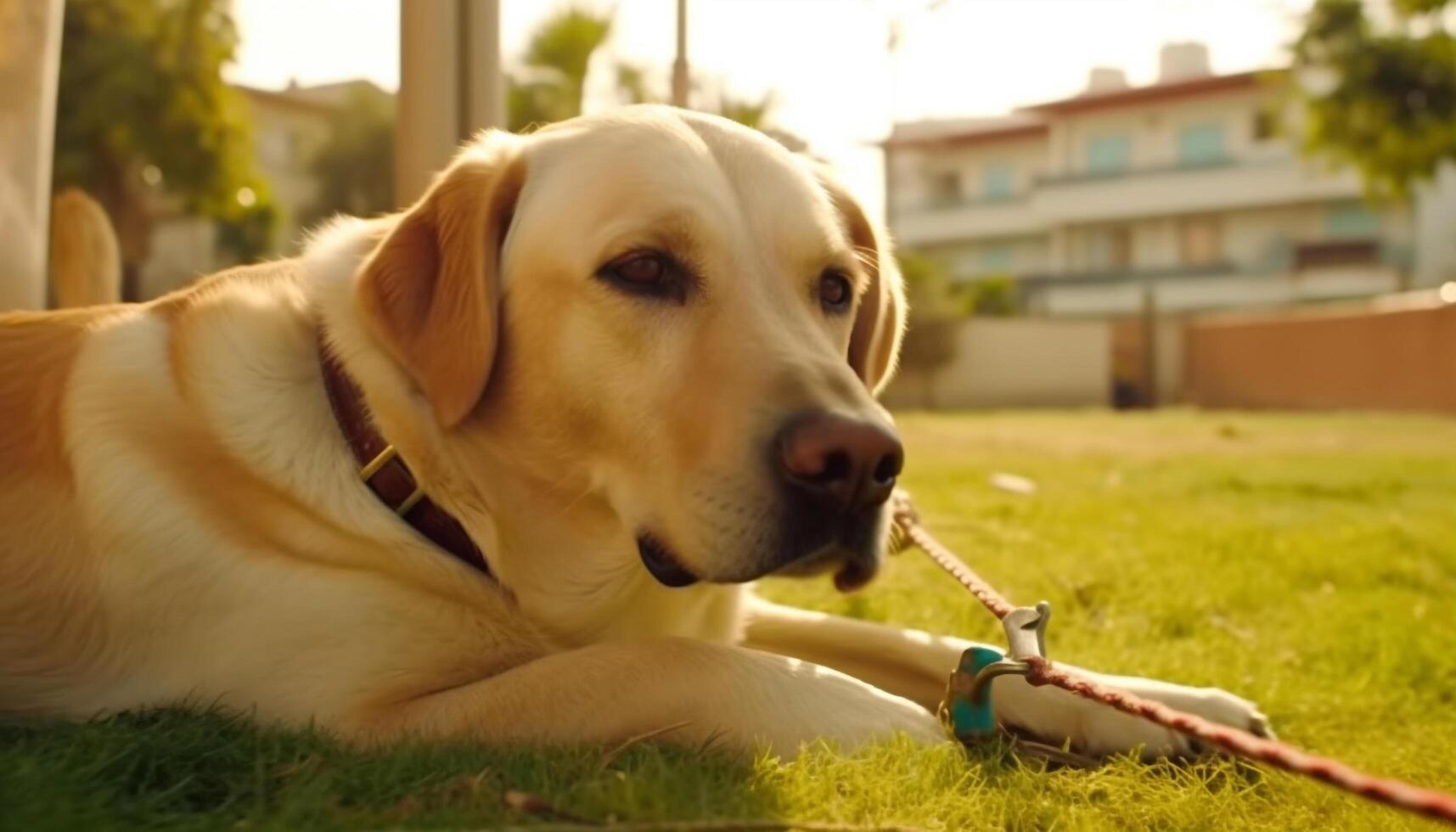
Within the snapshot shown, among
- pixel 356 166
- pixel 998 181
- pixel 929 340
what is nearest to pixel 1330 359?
pixel 929 340

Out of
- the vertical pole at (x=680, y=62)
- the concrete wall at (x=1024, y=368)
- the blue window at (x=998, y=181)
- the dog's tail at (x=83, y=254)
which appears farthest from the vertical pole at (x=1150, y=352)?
the dog's tail at (x=83, y=254)

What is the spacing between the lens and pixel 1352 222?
42812 millimetres

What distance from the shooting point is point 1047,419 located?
18.7m

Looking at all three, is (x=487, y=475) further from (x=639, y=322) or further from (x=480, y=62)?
(x=480, y=62)

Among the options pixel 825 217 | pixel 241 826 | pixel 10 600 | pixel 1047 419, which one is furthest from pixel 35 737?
pixel 1047 419

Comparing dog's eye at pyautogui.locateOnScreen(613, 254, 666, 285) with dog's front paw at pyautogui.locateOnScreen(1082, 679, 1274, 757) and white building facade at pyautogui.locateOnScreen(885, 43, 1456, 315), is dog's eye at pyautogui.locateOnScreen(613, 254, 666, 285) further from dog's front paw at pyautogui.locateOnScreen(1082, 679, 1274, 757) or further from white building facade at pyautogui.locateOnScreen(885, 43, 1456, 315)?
white building facade at pyautogui.locateOnScreen(885, 43, 1456, 315)

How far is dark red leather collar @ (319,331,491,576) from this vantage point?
7.29ft

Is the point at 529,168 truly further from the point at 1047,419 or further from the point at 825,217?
the point at 1047,419

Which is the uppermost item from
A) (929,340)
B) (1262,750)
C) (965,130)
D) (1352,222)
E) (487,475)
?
(965,130)

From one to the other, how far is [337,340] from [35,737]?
782mm

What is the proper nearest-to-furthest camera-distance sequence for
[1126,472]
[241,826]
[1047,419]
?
[241,826] < [1126,472] < [1047,419]

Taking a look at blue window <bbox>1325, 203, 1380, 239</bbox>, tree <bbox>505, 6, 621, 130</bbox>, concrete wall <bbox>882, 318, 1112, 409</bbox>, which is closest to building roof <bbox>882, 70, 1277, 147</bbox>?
blue window <bbox>1325, 203, 1380, 239</bbox>

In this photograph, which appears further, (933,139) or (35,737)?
(933,139)

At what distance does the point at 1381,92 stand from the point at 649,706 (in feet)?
57.1
